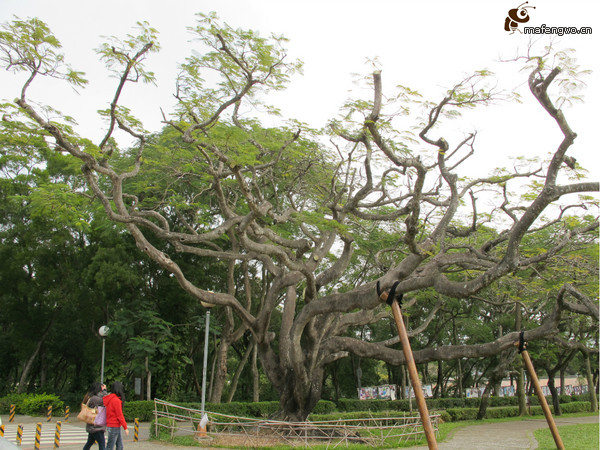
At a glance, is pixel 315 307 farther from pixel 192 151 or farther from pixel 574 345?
pixel 574 345

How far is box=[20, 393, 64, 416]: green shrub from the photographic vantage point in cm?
2236

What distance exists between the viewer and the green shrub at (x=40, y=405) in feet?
73.4

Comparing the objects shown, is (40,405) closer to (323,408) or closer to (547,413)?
(323,408)

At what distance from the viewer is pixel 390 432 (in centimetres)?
1321

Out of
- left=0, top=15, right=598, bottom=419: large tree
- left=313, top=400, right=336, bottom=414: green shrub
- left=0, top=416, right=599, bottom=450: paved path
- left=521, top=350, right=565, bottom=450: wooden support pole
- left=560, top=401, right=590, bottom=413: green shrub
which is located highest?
left=0, top=15, right=598, bottom=419: large tree

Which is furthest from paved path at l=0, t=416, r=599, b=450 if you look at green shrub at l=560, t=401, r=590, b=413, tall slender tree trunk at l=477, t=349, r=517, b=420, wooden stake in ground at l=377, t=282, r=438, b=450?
green shrub at l=560, t=401, r=590, b=413

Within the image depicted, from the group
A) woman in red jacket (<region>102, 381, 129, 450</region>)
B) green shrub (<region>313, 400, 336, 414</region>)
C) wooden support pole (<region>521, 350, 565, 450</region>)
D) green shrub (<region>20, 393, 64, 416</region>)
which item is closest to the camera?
woman in red jacket (<region>102, 381, 129, 450</region>)

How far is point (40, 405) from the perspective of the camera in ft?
73.5

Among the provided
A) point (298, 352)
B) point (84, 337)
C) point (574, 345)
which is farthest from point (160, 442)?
point (84, 337)

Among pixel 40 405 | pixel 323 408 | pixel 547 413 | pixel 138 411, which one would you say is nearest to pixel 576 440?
pixel 547 413

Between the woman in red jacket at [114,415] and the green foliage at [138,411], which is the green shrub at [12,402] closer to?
the green foliage at [138,411]

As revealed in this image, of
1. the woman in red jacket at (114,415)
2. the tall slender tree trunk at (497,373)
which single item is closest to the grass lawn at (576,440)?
the tall slender tree trunk at (497,373)

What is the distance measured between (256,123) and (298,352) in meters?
6.80

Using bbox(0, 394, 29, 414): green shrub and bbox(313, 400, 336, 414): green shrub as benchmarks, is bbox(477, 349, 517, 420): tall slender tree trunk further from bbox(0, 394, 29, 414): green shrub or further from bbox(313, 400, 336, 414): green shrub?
bbox(0, 394, 29, 414): green shrub
